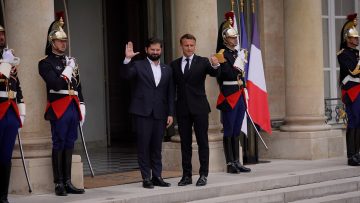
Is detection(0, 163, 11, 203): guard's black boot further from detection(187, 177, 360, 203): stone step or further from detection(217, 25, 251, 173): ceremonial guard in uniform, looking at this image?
detection(217, 25, 251, 173): ceremonial guard in uniform

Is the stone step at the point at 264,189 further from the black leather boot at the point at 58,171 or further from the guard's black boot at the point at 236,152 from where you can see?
the black leather boot at the point at 58,171

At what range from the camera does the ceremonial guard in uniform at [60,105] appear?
9.95m

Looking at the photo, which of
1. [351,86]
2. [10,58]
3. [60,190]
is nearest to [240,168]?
[351,86]

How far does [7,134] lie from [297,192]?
379 centimetres

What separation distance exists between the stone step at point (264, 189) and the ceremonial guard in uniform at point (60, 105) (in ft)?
2.28

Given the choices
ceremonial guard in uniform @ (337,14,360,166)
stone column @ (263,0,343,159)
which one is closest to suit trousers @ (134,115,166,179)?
ceremonial guard in uniform @ (337,14,360,166)

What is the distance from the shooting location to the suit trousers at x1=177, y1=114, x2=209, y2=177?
1070cm

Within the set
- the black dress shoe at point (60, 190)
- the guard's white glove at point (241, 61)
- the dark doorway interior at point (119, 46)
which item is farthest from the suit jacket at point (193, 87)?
the dark doorway interior at point (119, 46)

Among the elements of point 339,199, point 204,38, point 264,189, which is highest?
point 204,38

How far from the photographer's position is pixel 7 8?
33.8 ft

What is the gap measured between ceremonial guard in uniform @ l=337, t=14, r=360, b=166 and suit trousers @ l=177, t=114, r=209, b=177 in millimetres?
2839

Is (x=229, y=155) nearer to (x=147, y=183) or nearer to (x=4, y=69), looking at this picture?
(x=147, y=183)

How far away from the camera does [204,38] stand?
12000 millimetres

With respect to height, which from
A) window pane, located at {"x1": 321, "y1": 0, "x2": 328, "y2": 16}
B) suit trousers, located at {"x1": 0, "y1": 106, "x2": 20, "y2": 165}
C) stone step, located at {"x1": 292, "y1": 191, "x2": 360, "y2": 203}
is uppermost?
window pane, located at {"x1": 321, "y1": 0, "x2": 328, "y2": 16}
